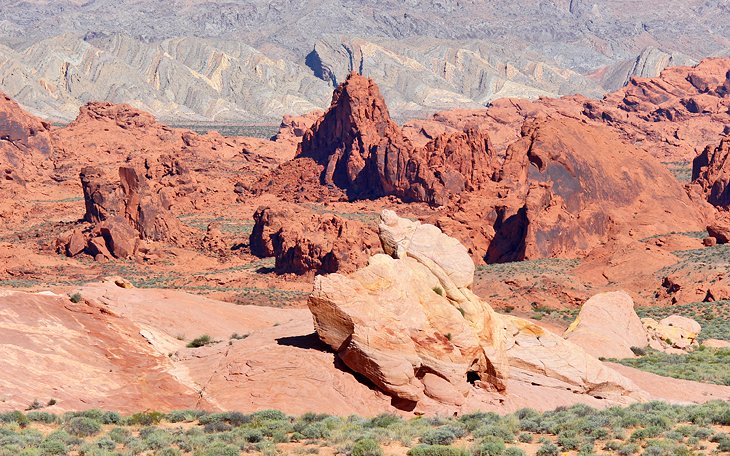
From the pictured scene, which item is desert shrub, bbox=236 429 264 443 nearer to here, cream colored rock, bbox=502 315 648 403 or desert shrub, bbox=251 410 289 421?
desert shrub, bbox=251 410 289 421

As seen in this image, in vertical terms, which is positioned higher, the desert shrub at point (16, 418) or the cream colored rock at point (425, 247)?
the cream colored rock at point (425, 247)

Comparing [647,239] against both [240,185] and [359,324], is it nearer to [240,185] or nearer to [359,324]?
[359,324]

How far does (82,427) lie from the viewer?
75.6 feet

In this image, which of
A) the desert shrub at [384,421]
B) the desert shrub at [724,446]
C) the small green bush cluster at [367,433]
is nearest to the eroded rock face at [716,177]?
the small green bush cluster at [367,433]

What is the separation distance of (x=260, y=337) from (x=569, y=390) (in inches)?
372

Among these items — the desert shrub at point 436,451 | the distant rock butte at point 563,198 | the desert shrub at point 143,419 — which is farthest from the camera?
the distant rock butte at point 563,198

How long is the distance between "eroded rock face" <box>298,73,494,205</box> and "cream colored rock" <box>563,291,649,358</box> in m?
55.8

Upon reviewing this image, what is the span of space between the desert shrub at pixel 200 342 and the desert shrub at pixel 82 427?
30.7ft

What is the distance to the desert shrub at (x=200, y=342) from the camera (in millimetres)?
33119

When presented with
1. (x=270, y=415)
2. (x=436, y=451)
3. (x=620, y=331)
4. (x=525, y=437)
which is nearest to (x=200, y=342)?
(x=270, y=415)

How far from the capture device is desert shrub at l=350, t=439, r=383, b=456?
20.7 m

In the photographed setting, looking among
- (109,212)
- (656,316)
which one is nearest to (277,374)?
(656,316)

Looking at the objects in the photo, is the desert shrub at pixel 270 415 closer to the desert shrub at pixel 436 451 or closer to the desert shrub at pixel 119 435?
the desert shrub at pixel 119 435

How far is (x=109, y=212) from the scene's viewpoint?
289 feet
